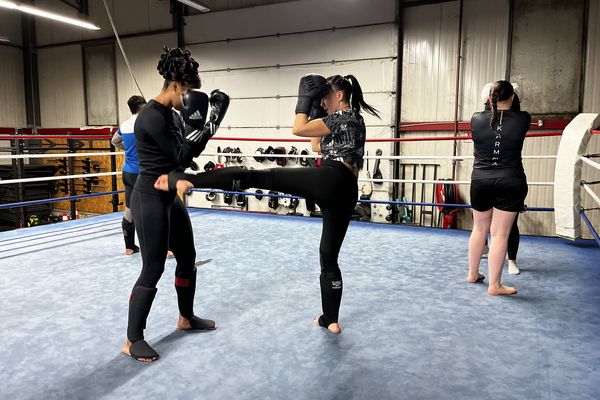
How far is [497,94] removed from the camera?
7.66ft

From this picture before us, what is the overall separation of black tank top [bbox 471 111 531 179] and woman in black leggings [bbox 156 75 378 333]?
0.85m

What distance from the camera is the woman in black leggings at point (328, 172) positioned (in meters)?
1.72

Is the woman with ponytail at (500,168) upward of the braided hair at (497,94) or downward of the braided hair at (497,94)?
downward

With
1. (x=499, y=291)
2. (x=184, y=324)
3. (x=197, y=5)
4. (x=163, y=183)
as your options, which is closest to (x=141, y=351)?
(x=184, y=324)

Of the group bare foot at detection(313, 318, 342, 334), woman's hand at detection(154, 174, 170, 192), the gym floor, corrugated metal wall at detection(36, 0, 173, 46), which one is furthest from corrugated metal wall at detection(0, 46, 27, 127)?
bare foot at detection(313, 318, 342, 334)

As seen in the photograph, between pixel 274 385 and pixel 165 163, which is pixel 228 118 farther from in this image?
pixel 274 385

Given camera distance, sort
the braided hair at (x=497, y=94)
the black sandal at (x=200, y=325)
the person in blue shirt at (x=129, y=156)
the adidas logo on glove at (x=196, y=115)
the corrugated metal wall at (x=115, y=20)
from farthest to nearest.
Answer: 1. the corrugated metal wall at (x=115, y=20)
2. the person in blue shirt at (x=129, y=156)
3. the braided hair at (x=497, y=94)
4. the black sandal at (x=200, y=325)
5. the adidas logo on glove at (x=196, y=115)

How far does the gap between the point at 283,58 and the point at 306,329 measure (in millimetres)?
6341

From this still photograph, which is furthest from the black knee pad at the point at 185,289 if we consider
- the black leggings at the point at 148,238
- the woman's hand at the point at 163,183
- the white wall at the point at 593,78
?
the white wall at the point at 593,78

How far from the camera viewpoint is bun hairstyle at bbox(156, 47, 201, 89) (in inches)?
65.5

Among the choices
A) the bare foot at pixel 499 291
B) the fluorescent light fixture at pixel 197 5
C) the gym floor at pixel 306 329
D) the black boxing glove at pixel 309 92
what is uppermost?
the fluorescent light fixture at pixel 197 5

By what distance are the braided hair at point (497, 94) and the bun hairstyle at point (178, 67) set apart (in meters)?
1.66

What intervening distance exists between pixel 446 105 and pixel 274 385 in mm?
5922

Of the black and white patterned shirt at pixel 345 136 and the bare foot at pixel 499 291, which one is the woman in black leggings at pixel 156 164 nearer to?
the black and white patterned shirt at pixel 345 136
